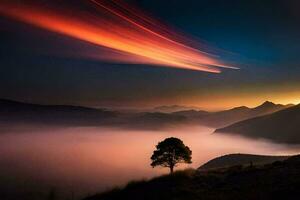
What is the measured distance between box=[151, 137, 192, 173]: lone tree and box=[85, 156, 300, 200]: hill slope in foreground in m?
10.5

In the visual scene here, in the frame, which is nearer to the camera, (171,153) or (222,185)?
(222,185)

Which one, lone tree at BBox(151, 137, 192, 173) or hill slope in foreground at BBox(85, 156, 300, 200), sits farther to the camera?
lone tree at BBox(151, 137, 192, 173)

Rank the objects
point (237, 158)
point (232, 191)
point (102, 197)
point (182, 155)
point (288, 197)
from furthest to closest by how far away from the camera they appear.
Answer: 1. point (237, 158)
2. point (182, 155)
3. point (102, 197)
4. point (232, 191)
5. point (288, 197)

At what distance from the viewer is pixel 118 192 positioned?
55312mm

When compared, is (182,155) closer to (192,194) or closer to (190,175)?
(190,175)

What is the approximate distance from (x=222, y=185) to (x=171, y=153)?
74.6 feet

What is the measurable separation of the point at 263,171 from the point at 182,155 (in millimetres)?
20216

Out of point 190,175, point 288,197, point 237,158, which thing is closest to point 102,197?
point 190,175

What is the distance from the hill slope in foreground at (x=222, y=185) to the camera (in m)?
41.8

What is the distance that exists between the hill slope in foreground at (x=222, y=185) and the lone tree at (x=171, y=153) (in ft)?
34.3

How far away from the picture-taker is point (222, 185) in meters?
48.7

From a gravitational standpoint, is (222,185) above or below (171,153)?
below

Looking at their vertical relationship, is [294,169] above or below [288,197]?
above

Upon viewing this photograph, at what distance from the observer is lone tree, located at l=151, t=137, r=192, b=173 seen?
227 ft
